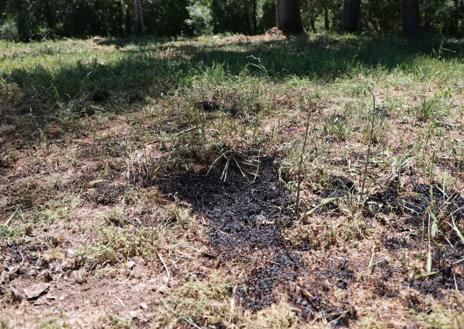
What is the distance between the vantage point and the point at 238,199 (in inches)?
113

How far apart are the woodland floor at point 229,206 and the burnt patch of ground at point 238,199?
0.01 m

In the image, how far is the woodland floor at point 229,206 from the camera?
2129mm

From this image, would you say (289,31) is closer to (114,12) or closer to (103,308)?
(114,12)

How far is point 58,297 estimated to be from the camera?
2.19m

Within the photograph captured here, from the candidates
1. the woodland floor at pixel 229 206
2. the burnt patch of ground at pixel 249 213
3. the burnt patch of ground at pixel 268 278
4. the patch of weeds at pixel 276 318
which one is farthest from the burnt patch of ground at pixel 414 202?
the patch of weeds at pixel 276 318

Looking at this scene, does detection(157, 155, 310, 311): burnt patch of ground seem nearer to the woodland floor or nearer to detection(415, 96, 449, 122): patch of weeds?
the woodland floor

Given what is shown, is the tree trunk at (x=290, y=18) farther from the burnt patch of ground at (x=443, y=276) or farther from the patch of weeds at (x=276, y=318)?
the patch of weeds at (x=276, y=318)

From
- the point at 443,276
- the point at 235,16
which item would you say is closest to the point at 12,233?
the point at 443,276

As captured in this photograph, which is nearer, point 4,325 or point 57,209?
point 4,325

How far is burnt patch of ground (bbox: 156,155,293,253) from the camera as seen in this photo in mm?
2570

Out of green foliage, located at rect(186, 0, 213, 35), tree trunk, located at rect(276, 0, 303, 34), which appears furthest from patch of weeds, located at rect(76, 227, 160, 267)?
green foliage, located at rect(186, 0, 213, 35)

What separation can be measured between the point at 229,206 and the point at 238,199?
9 centimetres

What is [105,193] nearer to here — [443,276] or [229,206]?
[229,206]

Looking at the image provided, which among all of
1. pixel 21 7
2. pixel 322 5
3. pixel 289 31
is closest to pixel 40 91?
pixel 289 31
